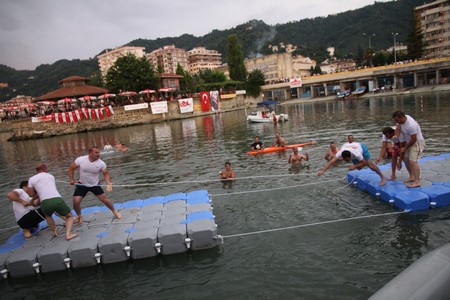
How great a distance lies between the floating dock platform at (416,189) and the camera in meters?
8.40

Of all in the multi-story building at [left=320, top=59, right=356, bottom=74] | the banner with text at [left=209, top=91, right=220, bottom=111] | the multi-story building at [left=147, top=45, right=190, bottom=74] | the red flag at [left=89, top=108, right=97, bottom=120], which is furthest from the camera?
the multi-story building at [left=147, top=45, right=190, bottom=74]

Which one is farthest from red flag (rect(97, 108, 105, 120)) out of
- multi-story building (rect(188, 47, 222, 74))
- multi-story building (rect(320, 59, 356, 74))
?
multi-story building (rect(320, 59, 356, 74))

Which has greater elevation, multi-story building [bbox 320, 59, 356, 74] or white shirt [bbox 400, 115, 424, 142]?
multi-story building [bbox 320, 59, 356, 74]

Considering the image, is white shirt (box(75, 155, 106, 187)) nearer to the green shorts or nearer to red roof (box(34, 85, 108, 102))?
the green shorts

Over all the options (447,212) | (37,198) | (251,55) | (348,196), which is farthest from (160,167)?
(251,55)

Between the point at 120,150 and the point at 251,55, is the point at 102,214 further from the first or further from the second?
the point at 251,55

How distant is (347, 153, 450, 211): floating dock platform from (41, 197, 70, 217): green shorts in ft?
28.9

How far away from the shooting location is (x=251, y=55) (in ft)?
604

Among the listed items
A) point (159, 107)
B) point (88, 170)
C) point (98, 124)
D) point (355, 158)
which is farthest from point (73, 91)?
point (355, 158)

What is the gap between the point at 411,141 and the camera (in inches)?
336

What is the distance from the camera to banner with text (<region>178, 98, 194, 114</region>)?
65.4m

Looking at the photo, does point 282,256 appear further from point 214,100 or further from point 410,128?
point 214,100

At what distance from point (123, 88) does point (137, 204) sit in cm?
6116

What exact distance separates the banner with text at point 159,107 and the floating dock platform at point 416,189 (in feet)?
179
